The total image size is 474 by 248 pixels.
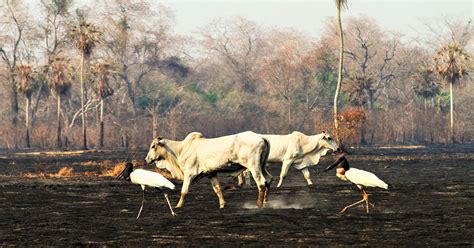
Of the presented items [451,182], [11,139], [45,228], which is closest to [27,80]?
[11,139]

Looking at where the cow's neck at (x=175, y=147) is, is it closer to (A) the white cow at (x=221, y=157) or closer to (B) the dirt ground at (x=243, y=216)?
(A) the white cow at (x=221, y=157)

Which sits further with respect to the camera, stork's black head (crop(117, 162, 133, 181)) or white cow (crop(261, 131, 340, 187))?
white cow (crop(261, 131, 340, 187))

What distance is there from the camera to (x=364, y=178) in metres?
21.0

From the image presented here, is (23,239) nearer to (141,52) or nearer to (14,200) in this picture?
(14,200)

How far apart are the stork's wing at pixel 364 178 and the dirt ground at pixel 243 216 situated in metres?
0.68

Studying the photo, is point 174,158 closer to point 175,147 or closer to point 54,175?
point 175,147

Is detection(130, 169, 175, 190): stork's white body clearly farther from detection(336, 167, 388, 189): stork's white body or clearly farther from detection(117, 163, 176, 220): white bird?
detection(336, 167, 388, 189): stork's white body

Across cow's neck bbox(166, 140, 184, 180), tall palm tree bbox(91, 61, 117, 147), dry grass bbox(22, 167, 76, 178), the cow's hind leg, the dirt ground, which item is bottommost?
the dirt ground

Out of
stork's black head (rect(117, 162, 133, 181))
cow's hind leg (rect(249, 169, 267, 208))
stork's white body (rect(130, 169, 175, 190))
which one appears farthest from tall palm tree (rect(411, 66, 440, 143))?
stork's white body (rect(130, 169, 175, 190))

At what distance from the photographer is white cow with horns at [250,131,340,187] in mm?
30719

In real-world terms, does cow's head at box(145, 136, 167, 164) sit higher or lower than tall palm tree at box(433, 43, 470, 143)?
lower

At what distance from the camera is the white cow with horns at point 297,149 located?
3072 cm

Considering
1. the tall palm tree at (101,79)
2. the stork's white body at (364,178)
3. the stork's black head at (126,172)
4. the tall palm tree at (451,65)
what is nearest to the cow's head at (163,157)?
the stork's black head at (126,172)

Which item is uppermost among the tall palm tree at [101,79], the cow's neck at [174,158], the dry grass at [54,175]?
the tall palm tree at [101,79]
